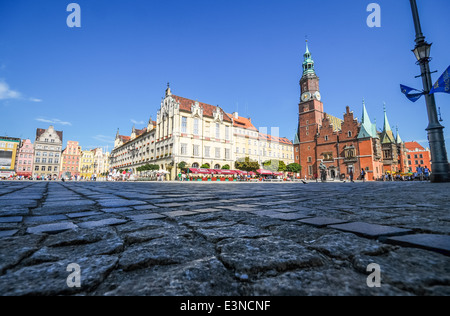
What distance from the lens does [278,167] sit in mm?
46719

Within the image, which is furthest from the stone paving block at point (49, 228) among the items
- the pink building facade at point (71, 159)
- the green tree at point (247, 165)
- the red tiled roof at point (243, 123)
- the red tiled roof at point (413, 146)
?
the red tiled roof at point (413, 146)

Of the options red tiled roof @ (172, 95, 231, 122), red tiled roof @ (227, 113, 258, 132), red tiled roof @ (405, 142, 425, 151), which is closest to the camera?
red tiled roof @ (172, 95, 231, 122)

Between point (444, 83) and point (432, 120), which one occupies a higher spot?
point (444, 83)

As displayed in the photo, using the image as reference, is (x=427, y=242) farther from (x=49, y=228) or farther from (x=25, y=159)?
(x=25, y=159)

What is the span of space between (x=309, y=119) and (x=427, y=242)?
50.5m

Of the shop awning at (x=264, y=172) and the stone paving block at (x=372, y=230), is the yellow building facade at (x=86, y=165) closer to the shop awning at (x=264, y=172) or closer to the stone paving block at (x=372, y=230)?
the shop awning at (x=264, y=172)

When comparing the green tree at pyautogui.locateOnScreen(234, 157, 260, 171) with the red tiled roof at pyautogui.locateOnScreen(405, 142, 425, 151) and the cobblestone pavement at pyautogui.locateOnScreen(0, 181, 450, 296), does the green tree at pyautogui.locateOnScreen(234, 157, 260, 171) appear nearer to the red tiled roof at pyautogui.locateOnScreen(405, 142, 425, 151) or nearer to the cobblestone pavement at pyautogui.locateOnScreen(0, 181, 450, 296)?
the cobblestone pavement at pyautogui.locateOnScreen(0, 181, 450, 296)

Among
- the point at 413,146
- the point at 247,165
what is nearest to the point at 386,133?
the point at 247,165

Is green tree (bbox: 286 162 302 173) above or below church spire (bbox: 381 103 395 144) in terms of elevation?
below

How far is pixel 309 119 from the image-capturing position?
47.6 metres

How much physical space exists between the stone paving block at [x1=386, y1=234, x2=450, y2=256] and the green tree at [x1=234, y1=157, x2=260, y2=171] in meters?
35.9

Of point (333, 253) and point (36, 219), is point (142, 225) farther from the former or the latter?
point (333, 253)

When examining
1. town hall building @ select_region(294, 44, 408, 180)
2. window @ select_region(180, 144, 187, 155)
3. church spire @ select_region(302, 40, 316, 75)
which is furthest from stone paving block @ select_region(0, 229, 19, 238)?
church spire @ select_region(302, 40, 316, 75)

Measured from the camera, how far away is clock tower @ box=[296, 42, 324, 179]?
152 feet
